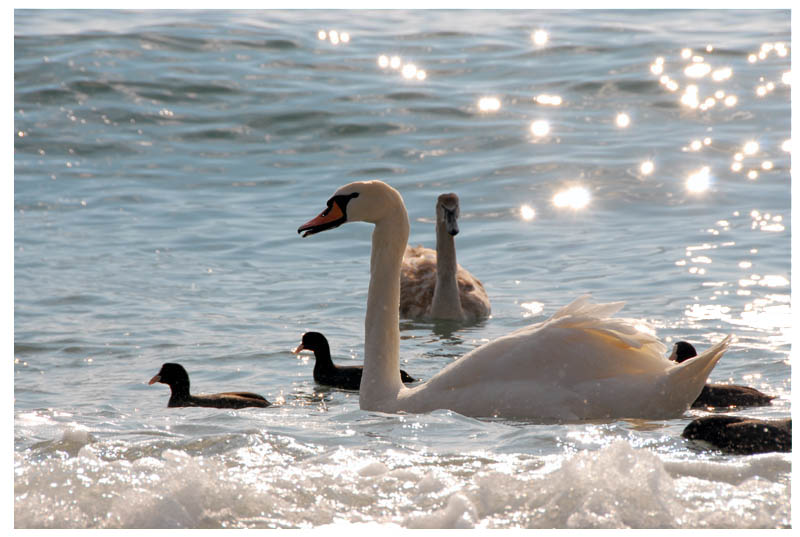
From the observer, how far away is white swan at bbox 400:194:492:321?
1171 cm

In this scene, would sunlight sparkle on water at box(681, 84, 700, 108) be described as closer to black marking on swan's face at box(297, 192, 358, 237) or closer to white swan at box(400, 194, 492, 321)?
white swan at box(400, 194, 492, 321)

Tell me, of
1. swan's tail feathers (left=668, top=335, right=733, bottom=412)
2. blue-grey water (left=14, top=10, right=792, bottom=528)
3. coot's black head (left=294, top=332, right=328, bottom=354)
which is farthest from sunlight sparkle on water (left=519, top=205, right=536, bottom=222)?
swan's tail feathers (left=668, top=335, right=733, bottom=412)

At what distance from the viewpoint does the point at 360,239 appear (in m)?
15.1

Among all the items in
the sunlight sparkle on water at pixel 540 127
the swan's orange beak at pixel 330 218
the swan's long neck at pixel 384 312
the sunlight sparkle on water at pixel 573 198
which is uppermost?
the sunlight sparkle on water at pixel 540 127

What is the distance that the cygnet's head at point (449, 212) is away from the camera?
466 inches

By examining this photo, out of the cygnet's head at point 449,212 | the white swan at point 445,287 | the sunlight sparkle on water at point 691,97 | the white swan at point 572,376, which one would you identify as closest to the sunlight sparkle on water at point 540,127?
the sunlight sparkle on water at point 691,97

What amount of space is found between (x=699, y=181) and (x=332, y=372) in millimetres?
10201

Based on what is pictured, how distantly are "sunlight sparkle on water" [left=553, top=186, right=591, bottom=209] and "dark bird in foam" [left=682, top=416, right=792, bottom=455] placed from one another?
1052cm

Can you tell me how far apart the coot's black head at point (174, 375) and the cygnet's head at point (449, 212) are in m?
4.21

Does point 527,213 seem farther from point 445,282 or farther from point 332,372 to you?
point 332,372

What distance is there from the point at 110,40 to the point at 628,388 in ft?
73.5

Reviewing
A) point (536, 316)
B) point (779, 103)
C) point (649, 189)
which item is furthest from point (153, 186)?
point (779, 103)

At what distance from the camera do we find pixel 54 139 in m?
20.7

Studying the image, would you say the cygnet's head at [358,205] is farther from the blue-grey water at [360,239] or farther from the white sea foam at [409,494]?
the white sea foam at [409,494]
